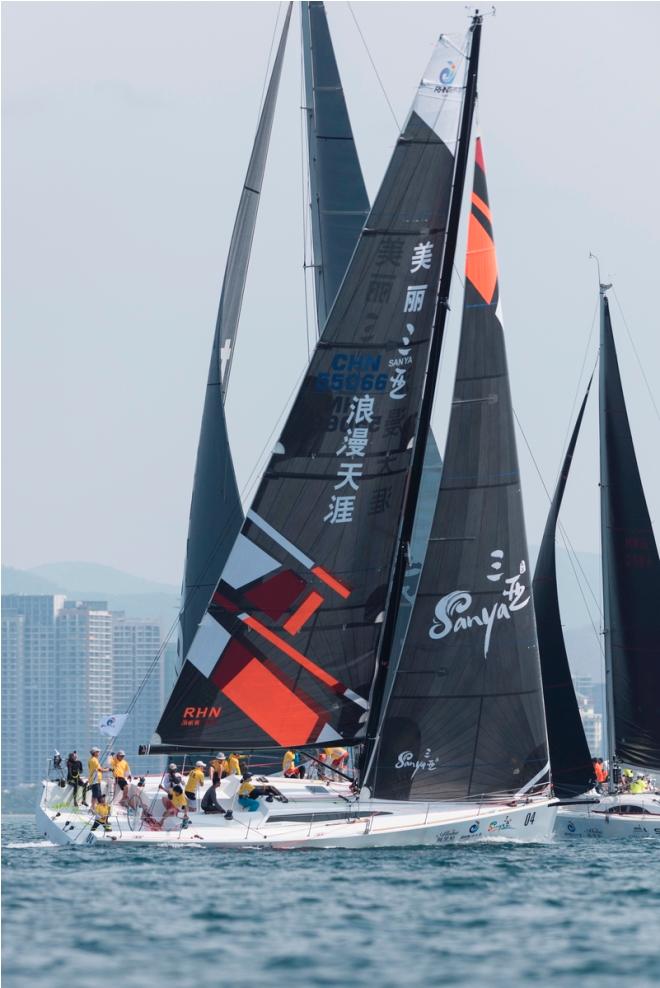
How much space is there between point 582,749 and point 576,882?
1455 cm

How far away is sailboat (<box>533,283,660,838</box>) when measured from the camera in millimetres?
40531

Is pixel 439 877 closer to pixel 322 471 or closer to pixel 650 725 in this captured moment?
pixel 322 471

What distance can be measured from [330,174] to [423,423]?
12574 mm

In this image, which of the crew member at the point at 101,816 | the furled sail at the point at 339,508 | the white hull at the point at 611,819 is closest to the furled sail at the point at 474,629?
the furled sail at the point at 339,508

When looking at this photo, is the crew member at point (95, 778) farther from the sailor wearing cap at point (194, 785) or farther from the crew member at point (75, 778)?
the sailor wearing cap at point (194, 785)

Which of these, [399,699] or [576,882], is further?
[399,699]

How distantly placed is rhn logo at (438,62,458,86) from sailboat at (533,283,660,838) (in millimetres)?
13969

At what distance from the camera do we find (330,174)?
132 ft

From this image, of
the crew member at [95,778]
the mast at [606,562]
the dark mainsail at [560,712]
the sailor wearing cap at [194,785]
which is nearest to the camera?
the sailor wearing cap at [194,785]

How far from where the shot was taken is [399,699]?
28.6 m

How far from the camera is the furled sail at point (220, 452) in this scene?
130 feet

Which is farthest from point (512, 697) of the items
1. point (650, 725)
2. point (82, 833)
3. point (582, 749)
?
point (650, 725)

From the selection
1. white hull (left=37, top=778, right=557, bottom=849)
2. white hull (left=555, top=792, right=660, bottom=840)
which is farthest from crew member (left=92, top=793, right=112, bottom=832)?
white hull (left=555, top=792, right=660, bottom=840)

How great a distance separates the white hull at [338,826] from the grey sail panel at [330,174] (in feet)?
46.8
